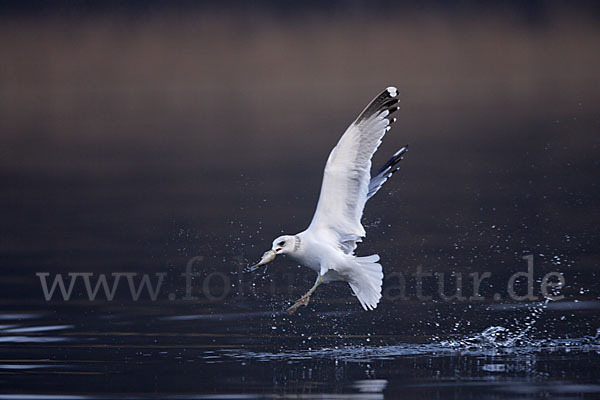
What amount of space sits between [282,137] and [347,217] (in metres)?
19.1

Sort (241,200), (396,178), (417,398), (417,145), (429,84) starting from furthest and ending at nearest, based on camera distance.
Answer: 1. (429,84)
2. (417,145)
3. (396,178)
4. (241,200)
5. (417,398)

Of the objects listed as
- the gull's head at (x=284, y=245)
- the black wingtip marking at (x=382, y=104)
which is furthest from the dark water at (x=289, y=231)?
the black wingtip marking at (x=382, y=104)

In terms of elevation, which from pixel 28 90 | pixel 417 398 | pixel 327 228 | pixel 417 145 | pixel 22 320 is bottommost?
pixel 417 398

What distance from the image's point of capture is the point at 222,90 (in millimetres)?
45969

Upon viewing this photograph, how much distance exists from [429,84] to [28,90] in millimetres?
13369

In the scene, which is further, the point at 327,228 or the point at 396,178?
the point at 396,178

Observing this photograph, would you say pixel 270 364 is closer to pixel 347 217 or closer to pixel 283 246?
pixel 283 246

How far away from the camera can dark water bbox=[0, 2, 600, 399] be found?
32.0 ft

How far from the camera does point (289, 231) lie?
15992 millimetres

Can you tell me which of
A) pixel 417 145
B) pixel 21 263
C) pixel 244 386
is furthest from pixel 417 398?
pixel 417 145

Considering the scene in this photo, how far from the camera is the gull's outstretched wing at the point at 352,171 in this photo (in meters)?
11.1

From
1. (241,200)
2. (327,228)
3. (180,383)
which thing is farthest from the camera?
(241,200)

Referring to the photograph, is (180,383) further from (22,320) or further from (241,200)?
(241,200)

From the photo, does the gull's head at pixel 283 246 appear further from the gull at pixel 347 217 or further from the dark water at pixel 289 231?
the dark water at pixel 289 231
